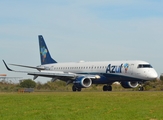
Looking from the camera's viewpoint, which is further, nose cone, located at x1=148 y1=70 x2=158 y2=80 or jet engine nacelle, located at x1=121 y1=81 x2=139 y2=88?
jet engine nacelle, located at x1=121 y1=81 x2=139 y2=88

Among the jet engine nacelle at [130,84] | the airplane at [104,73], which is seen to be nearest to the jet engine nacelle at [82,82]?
the airplane at [104,73]

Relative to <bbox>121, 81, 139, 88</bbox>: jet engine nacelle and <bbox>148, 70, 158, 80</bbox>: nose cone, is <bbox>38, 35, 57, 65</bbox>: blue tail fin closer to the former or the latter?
<bbox>121, 81, 139, 88</bbox>: jet engine nacelle

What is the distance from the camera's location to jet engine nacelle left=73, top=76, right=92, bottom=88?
1896 inches

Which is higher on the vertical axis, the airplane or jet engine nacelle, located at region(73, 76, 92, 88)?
the airplane

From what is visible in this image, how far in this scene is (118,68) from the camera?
4734cm

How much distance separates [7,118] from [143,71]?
29.5m

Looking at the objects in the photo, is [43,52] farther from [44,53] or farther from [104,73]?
[104,73]

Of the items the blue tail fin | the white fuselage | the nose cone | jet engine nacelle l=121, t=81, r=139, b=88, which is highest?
the blue tail fin

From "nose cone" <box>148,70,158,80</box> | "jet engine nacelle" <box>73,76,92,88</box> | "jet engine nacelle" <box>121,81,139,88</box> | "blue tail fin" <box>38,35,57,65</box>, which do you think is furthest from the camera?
"blue tail fin" <box>38,35,57,65</box>

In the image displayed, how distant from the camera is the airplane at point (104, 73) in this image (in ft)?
152

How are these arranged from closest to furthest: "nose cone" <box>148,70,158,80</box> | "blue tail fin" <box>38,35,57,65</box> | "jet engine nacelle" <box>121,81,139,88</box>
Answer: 1. "nose cone" <box>148,70,158,80</box>
2. "jet engine nacelle" <box>121,81,139,88</box>
3. "blue tail fin" <box>38,35,57,65</box>

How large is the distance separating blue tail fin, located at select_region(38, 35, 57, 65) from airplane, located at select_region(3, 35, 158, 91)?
3887mm

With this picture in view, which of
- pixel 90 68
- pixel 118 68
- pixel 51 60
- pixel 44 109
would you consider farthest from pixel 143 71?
pixel 44 109

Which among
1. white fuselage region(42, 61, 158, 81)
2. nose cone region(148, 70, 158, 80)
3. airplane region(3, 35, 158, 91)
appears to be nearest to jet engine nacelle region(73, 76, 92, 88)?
airplane region(3, 35, 158, 91)
